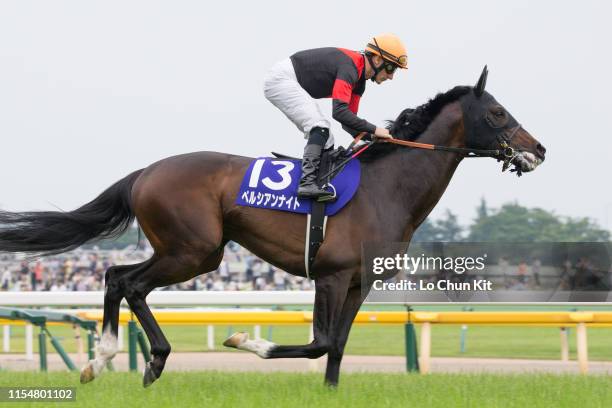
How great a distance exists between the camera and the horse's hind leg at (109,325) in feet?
18.9

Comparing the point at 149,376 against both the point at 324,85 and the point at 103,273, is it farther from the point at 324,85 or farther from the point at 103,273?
the point at 103,273

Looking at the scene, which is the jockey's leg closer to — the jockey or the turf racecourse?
the jockey

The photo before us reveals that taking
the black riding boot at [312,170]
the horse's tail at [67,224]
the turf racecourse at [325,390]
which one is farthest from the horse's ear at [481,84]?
the horse's tail at [67,224]

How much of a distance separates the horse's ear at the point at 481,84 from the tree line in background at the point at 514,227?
45.8 meters

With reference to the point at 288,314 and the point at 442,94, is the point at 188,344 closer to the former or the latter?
the point at 288,314

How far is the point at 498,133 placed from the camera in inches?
234

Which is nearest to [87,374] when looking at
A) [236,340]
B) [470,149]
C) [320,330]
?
[236,340]

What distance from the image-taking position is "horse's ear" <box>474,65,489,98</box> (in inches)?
233

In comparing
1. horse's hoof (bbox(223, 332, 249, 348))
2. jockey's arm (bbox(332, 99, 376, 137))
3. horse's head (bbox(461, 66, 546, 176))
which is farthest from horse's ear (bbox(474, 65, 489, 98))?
horse's hoof (bbox(223, 332, 249, 348))

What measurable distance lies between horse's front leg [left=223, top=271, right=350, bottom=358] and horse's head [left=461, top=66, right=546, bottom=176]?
1.27m

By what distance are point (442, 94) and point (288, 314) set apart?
3106 mm

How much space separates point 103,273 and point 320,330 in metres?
12.9

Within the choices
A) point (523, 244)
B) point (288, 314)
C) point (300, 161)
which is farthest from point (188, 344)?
point (300, 161)

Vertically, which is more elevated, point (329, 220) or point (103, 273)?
point (103, 273)
